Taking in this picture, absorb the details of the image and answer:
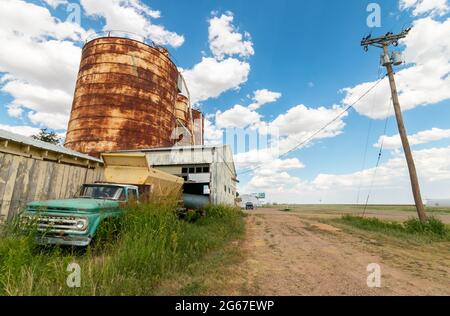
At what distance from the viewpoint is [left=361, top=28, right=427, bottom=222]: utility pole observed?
1209 centimetres

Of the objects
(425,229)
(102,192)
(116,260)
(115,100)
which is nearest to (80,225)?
Result: (116,260)

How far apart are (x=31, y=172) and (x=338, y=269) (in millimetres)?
10549

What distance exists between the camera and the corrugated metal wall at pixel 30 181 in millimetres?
8023

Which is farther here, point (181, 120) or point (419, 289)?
point (181, 120)

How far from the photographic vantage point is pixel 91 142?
17719mm

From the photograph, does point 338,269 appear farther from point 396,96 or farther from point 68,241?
point 396,96

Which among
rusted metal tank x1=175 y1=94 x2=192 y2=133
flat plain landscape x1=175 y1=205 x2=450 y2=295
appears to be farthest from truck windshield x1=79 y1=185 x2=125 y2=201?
rusted metal tank x1=175 y1=94 x2=192 y2=133

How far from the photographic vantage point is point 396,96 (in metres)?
13.0

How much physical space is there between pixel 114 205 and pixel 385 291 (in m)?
6.41

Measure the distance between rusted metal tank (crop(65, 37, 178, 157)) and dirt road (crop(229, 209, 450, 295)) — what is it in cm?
1342

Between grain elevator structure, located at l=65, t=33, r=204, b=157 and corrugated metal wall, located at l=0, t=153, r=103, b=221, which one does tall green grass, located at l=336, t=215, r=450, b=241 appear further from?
grain elevator structure, located at l=65, t=33, r=204, b=157

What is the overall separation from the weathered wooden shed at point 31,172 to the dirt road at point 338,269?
26.3ft
